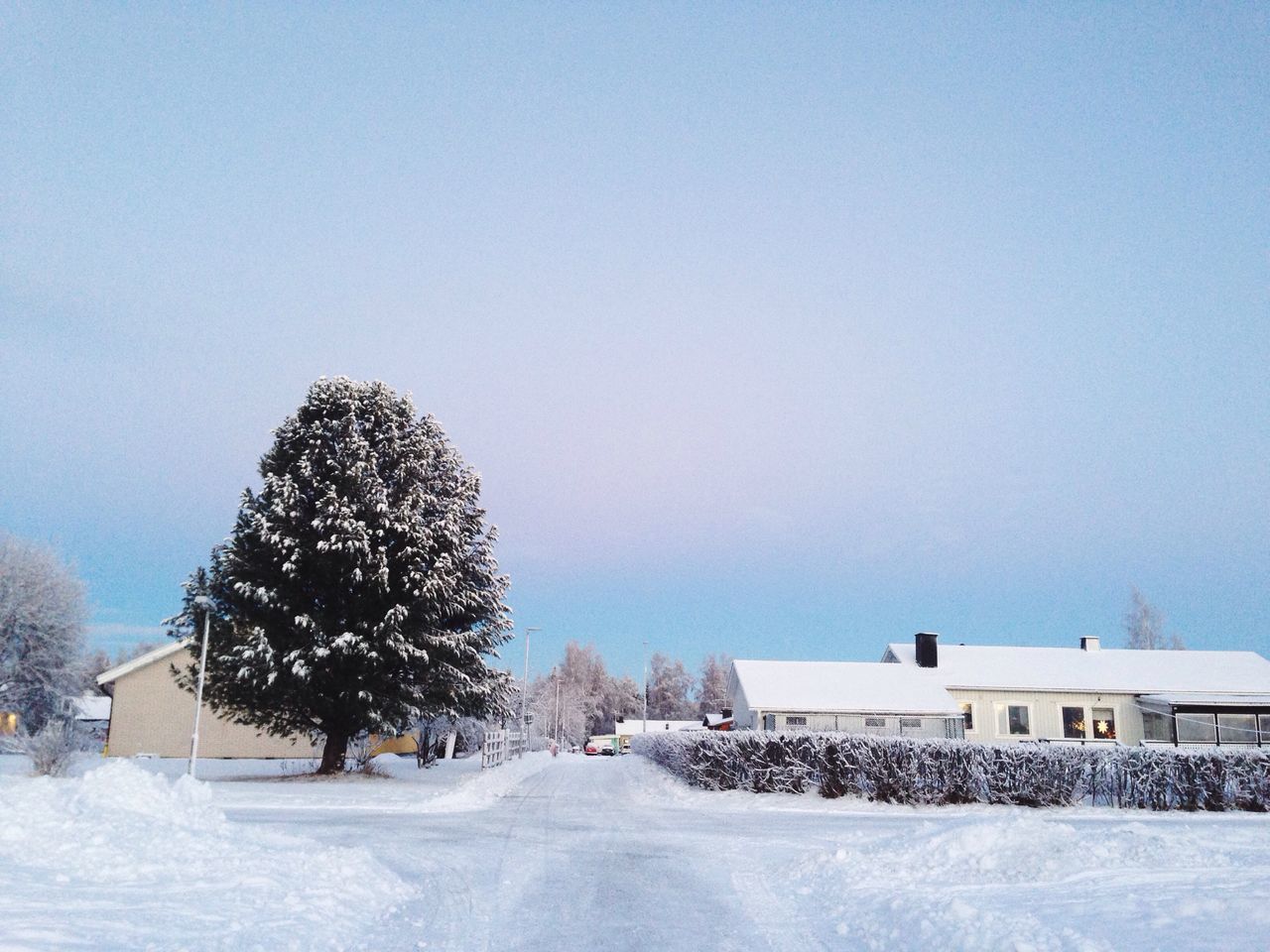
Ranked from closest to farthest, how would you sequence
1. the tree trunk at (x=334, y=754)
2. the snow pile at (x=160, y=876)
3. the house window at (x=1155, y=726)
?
the snow pile at (x=160, y=876) < the tree trunk at (x=334, y=754) < the house window at (x=1155, y=726)

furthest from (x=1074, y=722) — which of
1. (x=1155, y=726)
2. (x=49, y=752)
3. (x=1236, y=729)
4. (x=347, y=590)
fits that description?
(x=49, y=752)

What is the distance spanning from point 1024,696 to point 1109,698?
368 centimetres

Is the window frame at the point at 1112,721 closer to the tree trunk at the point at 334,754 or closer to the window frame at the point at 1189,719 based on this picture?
the window frame at the point at 1189,719

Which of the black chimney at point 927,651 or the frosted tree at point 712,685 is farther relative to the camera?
the frosted tree at point 712,685

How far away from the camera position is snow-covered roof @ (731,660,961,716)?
40344mm

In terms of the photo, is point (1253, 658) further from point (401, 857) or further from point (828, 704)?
point (401, 857)

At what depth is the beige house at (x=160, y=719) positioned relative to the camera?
41.3m

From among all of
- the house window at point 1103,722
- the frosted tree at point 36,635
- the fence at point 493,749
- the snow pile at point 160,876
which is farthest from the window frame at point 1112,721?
the frosted tree at point 36,635

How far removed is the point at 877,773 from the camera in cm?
2475

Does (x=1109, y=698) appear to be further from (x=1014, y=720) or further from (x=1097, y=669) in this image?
(x=1014, y=720)

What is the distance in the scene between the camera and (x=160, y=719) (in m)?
41.6

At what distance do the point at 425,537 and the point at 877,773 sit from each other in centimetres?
1373

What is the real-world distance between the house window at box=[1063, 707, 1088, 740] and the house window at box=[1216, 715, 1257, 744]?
529 cm

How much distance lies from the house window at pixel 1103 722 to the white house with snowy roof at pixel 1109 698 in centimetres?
4
